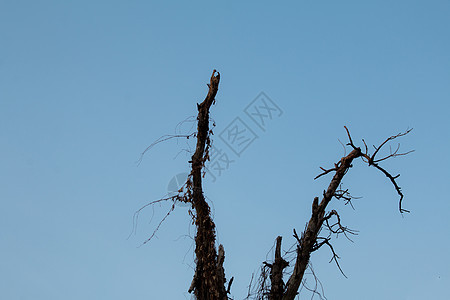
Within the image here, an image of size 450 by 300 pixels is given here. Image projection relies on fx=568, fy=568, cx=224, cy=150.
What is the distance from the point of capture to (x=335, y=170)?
601 centimetres

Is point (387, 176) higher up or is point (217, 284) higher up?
point (387, 176)

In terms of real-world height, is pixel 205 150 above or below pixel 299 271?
above

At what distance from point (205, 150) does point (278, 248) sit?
4.28ft

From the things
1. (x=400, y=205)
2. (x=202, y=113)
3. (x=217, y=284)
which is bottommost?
(x=217, y=284)

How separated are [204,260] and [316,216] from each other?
1.26 meters

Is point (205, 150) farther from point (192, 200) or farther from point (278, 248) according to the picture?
point (278, 248)

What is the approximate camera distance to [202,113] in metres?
6.06

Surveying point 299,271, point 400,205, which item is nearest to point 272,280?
point 299,271

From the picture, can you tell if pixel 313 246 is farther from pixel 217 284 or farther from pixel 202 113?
pixel 202 113

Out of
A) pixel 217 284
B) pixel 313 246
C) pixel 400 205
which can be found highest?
pixel 400 205

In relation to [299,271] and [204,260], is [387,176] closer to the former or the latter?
[299,271]

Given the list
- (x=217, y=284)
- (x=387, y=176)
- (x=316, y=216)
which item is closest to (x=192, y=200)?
(x=217, y=284)

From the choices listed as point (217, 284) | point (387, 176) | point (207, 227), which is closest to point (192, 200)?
point (207, 227)

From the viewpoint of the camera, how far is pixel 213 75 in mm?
6094
